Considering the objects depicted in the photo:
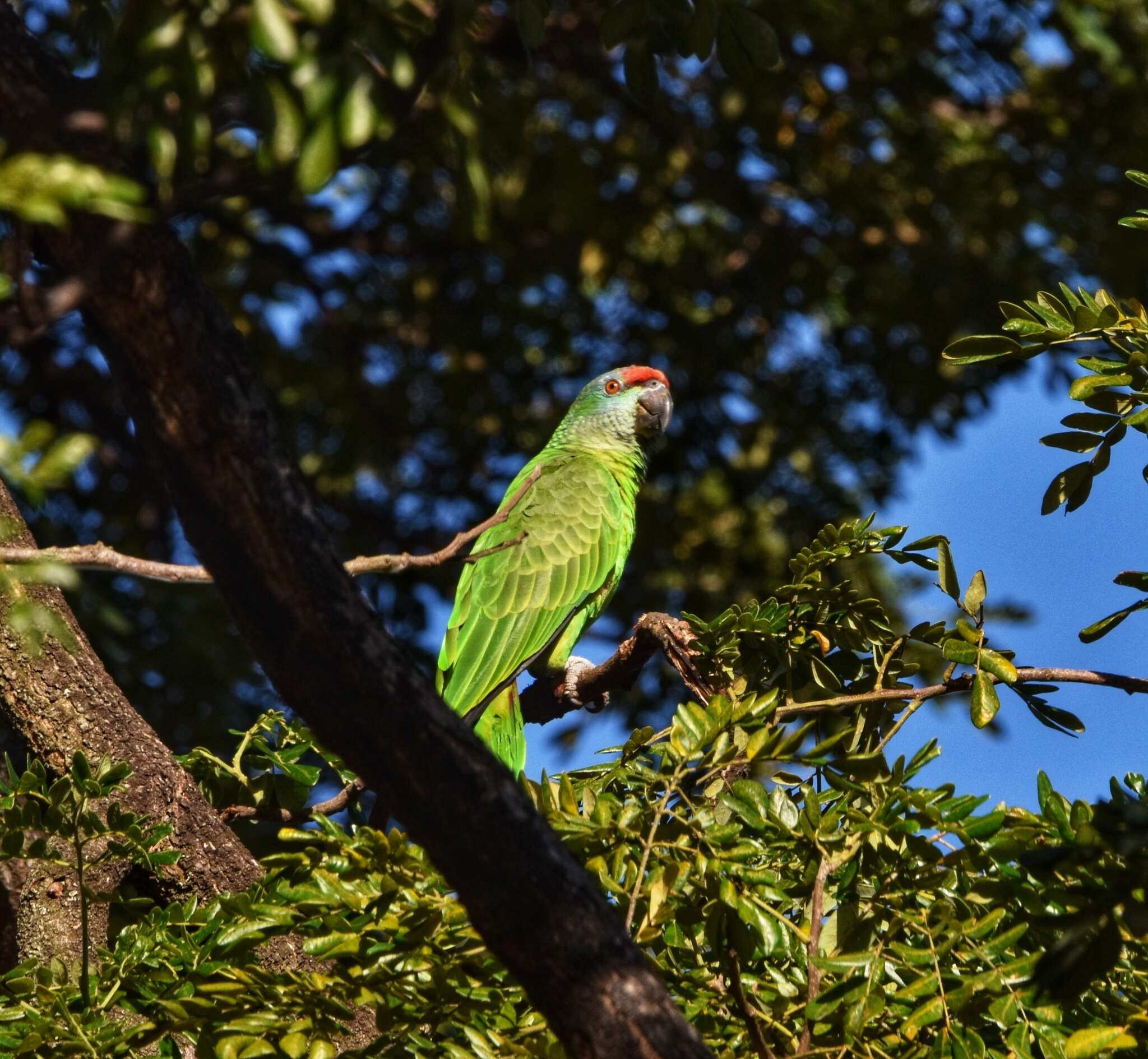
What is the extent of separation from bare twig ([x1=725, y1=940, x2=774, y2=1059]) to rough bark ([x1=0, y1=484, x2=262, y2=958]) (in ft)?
4.16

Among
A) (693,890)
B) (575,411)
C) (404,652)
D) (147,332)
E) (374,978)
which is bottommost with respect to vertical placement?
(374,978)

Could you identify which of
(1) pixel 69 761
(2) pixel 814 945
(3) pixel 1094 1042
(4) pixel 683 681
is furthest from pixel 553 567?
(3) pixel 1094 1042

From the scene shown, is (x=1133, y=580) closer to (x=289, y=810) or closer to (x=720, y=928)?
(x=720, y=928)

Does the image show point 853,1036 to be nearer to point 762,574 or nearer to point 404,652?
point 404,652

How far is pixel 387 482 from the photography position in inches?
263

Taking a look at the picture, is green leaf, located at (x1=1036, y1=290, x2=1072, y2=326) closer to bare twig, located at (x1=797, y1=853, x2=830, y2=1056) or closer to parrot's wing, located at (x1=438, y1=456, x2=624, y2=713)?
bare twig, located at (x1=797, y1=853, x2=830, y2=1056)

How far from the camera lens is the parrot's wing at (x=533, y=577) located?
12.7 ft

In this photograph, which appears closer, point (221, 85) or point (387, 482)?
point (221, 85)

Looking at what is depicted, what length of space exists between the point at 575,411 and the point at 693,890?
3.78 m

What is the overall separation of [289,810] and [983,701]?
4.85 feet

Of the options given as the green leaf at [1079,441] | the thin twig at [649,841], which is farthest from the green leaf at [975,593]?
the thin twig at [649,841]

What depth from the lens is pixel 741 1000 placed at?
1694 mm

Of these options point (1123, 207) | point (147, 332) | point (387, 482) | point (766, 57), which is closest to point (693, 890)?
point (147, 332)

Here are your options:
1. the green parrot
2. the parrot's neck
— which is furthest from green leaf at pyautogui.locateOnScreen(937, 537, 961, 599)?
the parrot's neck
